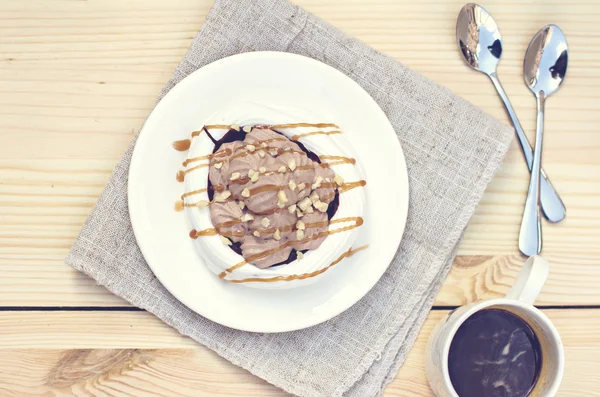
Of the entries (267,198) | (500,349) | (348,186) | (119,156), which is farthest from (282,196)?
(500,349)

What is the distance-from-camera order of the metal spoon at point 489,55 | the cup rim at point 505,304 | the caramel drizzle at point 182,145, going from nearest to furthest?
the cup rim at point 505,304 → the caramel drizzle at point 182,145 → the metal spoon at point 489,55

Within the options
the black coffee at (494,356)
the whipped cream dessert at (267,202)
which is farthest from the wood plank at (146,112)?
the whipped cream dessert at (267,202)

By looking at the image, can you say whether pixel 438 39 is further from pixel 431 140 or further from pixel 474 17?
pixel 431 140

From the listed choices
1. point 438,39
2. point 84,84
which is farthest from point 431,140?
point 84,84

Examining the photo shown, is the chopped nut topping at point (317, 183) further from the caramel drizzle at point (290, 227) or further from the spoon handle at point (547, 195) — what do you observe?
the spoon handle at point (547, 195)

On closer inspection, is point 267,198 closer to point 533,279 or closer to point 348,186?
point 348,186

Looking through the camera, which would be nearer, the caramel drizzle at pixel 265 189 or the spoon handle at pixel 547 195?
the caramel drizzle at pixel 265 189
